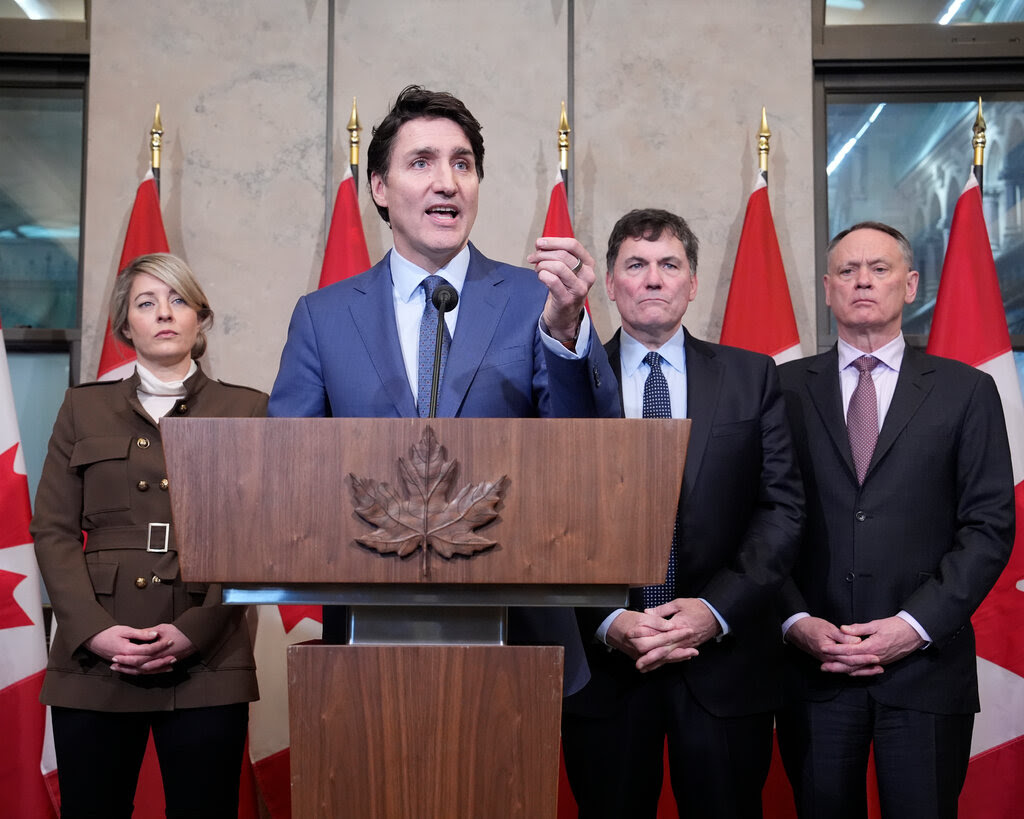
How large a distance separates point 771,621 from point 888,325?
0.83 metres

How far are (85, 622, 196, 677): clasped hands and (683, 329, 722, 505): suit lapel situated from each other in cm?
116

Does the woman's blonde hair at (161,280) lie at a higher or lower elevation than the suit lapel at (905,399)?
higher

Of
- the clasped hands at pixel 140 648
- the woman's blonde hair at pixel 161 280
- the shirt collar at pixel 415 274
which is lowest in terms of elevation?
the clasped hands at pixel 140 648

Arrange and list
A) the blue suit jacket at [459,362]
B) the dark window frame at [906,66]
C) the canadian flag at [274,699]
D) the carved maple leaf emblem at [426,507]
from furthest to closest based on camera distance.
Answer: the dark window frame at [906,66] < the canadian flag at [274,699] < the blue suit jacket at [459,362] < the carved maple leaf emblem at [426,507]

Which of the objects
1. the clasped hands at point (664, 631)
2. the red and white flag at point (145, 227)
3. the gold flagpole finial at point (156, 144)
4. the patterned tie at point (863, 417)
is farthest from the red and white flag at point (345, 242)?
the clasped hands at point (664, 631)

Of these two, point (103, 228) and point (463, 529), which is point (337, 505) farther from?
point (103, 228)

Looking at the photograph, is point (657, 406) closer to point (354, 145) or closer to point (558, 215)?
point (558, 215)

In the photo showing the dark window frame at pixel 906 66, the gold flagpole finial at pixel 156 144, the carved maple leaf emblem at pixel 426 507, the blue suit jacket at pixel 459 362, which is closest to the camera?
the carved maple leaf emblem at pixel 426 507

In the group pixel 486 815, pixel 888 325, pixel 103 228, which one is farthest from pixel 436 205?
pixel 103 228

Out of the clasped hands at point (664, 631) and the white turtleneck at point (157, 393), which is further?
the white turtleneck at point (157, 393)

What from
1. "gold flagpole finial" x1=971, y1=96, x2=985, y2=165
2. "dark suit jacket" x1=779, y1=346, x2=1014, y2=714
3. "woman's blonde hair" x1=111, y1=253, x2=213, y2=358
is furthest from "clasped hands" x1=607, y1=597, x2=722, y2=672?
"gold flagpole finial" x1=971, y1=96, x2=985, y2=165

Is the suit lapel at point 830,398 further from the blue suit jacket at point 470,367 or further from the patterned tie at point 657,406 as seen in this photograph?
the blue suit jacket at point 470,367

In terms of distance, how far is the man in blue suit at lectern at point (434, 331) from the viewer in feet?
5.20

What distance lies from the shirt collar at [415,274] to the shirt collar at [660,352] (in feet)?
2.79
